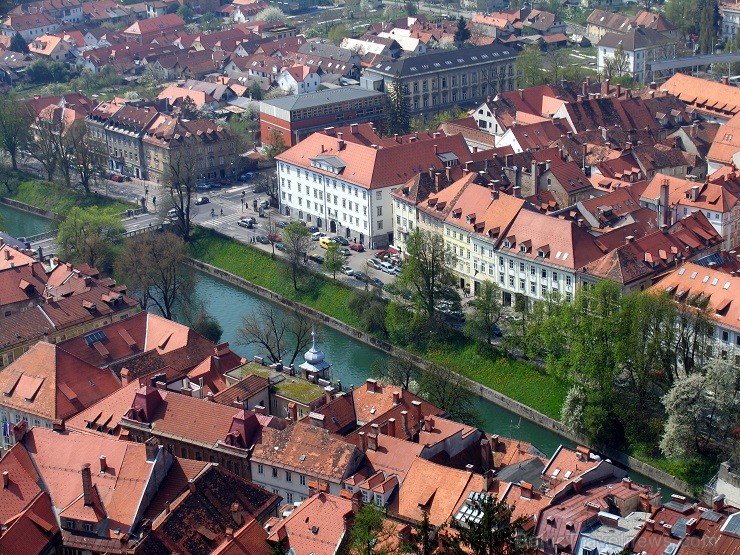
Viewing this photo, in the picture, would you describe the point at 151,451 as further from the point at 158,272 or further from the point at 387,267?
the point at 387,267

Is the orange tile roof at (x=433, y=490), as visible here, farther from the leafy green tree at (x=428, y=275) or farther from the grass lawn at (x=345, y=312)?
the leafy green tree at (x=428, y=275)

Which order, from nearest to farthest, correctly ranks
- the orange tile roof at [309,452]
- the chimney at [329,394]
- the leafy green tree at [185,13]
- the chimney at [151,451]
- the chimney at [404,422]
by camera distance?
the chimney at [151,451], the orange tile roof at [309,452], the chimney at [404,422], the chimney at [329,394], the leafy green tree at [185,13]

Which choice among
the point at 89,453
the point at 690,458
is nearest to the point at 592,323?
the point at 690,458

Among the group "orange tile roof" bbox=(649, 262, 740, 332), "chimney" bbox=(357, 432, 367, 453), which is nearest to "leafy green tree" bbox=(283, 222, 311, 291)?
"orange tile roof" bbox=(649, 262, 740, 332)

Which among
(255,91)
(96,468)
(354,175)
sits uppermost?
(96,468)

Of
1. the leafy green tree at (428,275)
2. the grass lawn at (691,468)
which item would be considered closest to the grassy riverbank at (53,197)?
the leafy green tree at (428,275)

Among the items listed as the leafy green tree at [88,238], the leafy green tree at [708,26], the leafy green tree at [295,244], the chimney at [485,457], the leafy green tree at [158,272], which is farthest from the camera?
the leafy green tree at [708,26]

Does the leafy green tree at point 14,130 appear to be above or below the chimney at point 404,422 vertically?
below

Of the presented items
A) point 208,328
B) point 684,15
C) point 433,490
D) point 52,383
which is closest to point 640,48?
point 684,15
